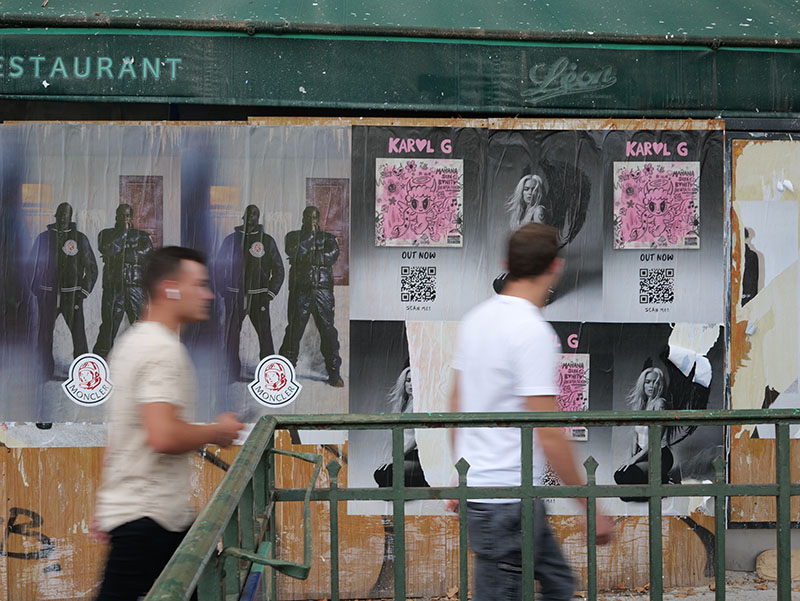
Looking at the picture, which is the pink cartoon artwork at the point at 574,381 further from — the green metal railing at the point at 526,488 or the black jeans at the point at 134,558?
the black jeans at the point at 134,558

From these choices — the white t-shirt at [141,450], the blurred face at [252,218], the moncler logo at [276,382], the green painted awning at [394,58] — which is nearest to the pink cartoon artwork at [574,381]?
the green painted awning at [394,58]

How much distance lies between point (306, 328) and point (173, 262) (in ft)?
7.47

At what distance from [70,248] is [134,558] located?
9.36 feet

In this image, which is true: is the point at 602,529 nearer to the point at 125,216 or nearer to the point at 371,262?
the point at 371,262

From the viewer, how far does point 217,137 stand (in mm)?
5125

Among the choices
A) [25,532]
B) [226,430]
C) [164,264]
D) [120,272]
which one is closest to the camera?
[226,430]

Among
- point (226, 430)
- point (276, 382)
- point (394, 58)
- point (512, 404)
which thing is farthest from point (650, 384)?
point (226, 430)

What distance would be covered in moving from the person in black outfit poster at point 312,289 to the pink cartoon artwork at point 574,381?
1.34m

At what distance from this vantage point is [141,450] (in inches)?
108

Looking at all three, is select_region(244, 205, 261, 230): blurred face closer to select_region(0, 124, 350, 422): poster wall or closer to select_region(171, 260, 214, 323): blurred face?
select_region(0, 124, 350, 422): poster wall

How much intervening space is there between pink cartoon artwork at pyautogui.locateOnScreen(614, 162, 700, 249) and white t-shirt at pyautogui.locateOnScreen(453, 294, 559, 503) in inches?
101

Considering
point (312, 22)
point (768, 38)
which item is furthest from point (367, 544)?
point (768, 38)

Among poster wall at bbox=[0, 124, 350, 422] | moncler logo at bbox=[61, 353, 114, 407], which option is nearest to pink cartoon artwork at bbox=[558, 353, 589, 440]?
poster wall at bbox=[0, 124, 350, 422]

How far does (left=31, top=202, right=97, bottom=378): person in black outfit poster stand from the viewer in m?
5.07
